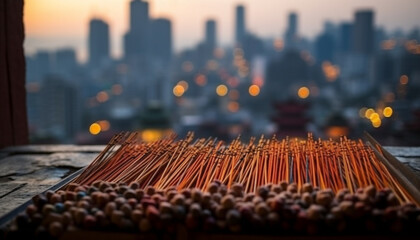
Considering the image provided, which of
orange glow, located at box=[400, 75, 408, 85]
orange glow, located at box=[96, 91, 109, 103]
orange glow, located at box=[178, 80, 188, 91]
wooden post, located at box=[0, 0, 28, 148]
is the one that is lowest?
orange glow, located at box=[96, 91, 109, 103]

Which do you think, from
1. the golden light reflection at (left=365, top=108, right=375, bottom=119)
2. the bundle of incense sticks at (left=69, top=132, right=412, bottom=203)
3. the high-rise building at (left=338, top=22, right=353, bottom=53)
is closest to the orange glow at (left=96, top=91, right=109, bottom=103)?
the golden light reflection at (left=365, top=108, right=375, bottom=119)

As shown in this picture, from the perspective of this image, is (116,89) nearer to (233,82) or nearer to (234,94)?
(234,94)

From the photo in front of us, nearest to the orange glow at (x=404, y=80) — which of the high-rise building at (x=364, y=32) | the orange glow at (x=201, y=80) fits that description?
the high-rise building at (x=364, y=32)

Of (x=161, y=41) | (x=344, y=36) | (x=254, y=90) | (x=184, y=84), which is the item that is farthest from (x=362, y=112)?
(x=161, y=41)

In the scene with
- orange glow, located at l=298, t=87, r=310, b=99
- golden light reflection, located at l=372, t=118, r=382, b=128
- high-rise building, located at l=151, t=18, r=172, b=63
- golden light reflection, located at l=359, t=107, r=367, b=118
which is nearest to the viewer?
golden light reflection, located at l=372, t=118, r=382, b=128

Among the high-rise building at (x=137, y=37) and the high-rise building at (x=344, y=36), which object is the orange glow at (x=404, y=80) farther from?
the high-rise building at (x=137, y=37)

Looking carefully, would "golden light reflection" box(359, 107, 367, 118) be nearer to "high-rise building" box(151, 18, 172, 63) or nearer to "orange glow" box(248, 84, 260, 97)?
"orange glow" box(248, 84, 260, 97)
